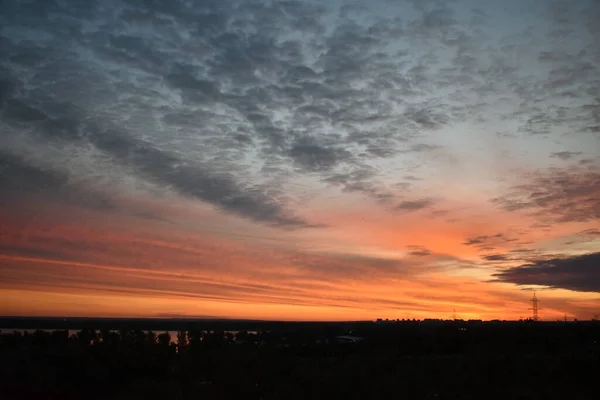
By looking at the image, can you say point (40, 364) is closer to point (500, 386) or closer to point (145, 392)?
point (145, 392)

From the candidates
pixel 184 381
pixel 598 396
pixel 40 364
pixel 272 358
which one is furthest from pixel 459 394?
pixel 40 364

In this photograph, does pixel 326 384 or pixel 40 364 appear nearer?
pixel 326 384

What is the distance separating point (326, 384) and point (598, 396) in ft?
39.6

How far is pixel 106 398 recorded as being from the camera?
27641 mm

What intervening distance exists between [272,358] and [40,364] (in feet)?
44.4

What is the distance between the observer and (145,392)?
83.4 ft

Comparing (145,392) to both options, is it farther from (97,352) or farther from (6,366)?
(97,352)

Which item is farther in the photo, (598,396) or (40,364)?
(40,364)

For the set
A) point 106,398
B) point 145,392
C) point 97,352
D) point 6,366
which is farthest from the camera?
point 97,352

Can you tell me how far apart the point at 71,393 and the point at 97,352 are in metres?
10.1

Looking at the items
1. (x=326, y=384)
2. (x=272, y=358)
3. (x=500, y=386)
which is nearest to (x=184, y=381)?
(x=326, y=384)

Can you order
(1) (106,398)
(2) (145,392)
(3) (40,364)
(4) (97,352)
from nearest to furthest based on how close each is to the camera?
(2) (145,392)
(1) (106,398)
(3) (40,364)
(4) (97,352)

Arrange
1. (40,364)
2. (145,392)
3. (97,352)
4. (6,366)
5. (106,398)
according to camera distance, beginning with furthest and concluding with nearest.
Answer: (97,352) → (40,364) → (6,366) → (106,398) → (145,392)

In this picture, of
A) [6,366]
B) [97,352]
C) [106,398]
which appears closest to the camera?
[106,398]
